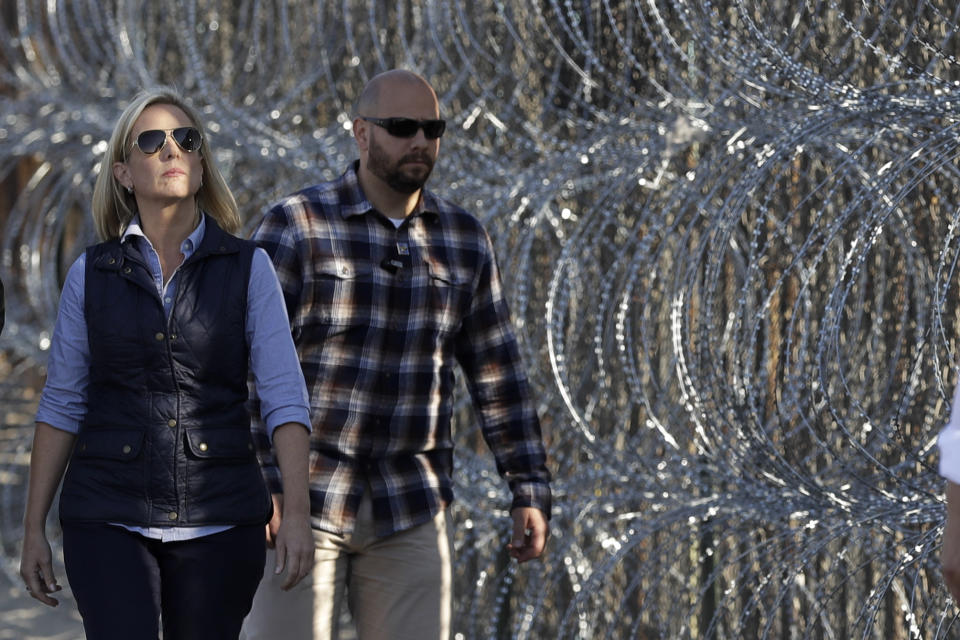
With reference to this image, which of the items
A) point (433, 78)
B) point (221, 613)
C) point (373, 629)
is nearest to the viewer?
point (221, 613)

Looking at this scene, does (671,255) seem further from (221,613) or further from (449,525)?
(221,613)

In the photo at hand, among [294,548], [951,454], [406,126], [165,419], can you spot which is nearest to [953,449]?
[951,454]

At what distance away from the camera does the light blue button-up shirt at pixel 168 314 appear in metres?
2.60

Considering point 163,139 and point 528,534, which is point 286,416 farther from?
point 528,534

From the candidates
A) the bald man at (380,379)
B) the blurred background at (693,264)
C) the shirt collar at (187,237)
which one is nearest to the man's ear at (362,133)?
the bald man at (380,379)

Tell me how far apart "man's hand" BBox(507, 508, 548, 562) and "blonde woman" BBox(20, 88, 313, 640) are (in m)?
0.70

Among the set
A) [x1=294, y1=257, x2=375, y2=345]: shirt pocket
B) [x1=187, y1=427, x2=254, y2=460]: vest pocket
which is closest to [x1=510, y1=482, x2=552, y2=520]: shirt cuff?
[x1=294, y1=257, x2=375, y2=345]: shirt pocket

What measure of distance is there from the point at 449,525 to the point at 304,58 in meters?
3.59

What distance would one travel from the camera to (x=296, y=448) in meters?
2.61

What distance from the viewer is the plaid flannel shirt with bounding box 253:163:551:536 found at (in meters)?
3.07

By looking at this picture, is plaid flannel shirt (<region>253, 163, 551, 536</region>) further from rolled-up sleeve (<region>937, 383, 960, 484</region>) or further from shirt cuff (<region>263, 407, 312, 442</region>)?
rolled-up sleeve (<region>937, 383, 960, 484</region>)

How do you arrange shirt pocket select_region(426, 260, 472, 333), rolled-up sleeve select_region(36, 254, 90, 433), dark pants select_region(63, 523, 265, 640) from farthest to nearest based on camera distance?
shirt pocket select_region(426, 260, 472, 333), rolled-up sleeve select_region(36, 254, 90, 433), dark pants select_region(63, 523, 265, 640)

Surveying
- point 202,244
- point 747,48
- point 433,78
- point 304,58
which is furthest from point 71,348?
point 304,58

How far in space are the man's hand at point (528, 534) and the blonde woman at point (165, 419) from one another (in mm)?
695
